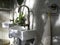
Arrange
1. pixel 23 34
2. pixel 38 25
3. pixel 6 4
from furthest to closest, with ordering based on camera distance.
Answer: pixel 6 4
pixel 38 25
pixel 23 34

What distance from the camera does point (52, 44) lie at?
1.13 metres

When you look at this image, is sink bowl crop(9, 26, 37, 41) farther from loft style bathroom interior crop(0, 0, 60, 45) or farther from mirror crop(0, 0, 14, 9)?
mirror crop(0, 0, 14, 9)

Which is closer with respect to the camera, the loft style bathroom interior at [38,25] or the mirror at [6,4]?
the loft style bathroom interior at [38,25]

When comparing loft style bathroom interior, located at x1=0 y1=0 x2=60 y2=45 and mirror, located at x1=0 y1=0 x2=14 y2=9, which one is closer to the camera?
loft style bathroom interior, located at x1=0 y1=0 x2=60 y2=45

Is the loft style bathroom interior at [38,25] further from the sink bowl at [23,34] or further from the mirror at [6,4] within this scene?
the mirror at [6,4]

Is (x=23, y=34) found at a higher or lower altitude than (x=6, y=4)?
lower

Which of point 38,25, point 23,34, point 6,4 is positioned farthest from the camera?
point 6,4

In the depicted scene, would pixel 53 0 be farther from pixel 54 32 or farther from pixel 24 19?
pixel 24 19

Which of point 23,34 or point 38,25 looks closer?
point 23,34

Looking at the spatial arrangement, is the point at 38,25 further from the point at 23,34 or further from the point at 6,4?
the point at 6,4

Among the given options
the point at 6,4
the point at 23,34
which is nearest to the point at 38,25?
the point at 23,34

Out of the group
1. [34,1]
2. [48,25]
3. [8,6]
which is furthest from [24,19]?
[8,6]

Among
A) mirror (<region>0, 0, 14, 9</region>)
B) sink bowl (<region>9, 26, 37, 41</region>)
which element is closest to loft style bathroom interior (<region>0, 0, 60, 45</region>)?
sink bowl (<region>9, 26, 37, 41</region>)

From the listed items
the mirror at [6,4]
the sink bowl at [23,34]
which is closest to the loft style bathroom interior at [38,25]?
the sink bowl at [23,34]
